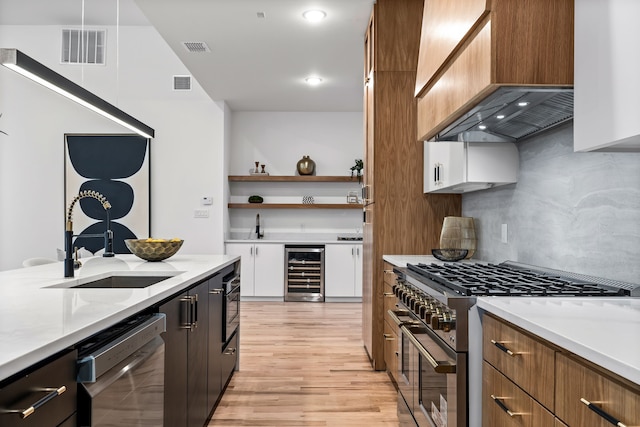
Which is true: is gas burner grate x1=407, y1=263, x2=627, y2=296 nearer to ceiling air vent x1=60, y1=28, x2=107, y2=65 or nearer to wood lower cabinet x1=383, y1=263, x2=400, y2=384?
wood lower cabinet x1=383, y1=263, x2=400, y2=384

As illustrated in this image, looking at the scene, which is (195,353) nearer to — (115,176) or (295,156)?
(115,176)

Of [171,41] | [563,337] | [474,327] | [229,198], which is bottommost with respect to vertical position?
[474,327]

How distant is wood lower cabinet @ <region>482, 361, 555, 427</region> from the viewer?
3.98ft

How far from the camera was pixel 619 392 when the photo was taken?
88 cm

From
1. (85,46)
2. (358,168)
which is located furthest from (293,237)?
(85,46)

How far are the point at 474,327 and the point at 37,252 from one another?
6.62 metres

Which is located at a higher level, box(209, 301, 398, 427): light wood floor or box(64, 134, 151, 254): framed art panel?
box(64, 134, 151, 254): framed art panel

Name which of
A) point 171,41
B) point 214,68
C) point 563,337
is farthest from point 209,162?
point 563,337

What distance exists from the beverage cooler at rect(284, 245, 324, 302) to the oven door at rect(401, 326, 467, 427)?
440cm

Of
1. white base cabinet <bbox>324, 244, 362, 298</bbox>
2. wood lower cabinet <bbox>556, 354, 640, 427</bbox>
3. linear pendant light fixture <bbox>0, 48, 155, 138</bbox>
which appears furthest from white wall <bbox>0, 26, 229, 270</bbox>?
wood lower cabinet <bbox>556, 354, 640, 427</bbox>

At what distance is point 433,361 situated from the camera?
1.83m

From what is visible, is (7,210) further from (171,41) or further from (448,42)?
(448,42)

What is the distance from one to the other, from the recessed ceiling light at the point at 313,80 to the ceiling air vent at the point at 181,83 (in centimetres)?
197

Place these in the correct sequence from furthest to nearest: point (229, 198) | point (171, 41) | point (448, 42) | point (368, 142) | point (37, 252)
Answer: point (229, 198), point (37, 252), point (171, 41), point (368, 142), point (448, 42)
